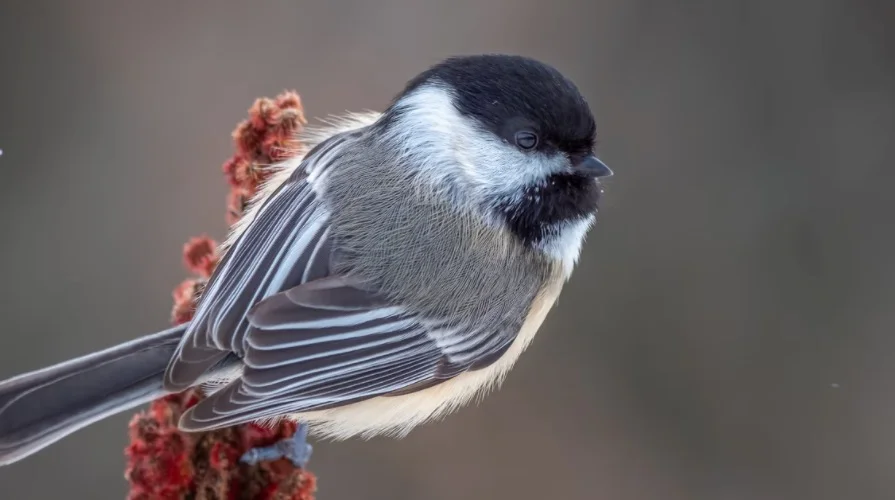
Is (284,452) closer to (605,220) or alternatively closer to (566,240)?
(566,240)

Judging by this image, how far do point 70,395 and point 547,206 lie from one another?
2.78 ft

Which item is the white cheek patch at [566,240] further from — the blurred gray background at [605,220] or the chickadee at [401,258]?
the blurred gray background at [605,220]

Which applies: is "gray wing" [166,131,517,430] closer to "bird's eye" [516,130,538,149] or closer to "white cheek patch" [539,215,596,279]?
"white cheek patch" [539,215,596,279]

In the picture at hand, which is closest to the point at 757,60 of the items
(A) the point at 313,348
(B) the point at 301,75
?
(B) the point at 301,75

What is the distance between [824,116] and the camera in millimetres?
3164

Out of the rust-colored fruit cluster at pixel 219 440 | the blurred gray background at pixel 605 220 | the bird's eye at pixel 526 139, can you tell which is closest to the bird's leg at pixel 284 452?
the rust-colored fruit cluster at pixel 219 440

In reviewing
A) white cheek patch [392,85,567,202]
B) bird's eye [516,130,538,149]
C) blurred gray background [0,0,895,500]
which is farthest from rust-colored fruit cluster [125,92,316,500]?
blurred gray background [0,0,895,500]

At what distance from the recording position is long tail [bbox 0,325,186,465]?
1.44 m

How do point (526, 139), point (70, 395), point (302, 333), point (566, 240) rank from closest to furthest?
1. point (70, 395)
2. point (302, 333)
3. point (526, 139)
4. point (566, 240)

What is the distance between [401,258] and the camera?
1670 millimetres

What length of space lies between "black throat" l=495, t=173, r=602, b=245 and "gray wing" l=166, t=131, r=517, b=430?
7.9 inches

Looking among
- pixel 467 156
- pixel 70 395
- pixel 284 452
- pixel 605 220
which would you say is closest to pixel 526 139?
pixel 467 156

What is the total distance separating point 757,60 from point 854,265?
0.72 m

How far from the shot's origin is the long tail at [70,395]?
144 cm
